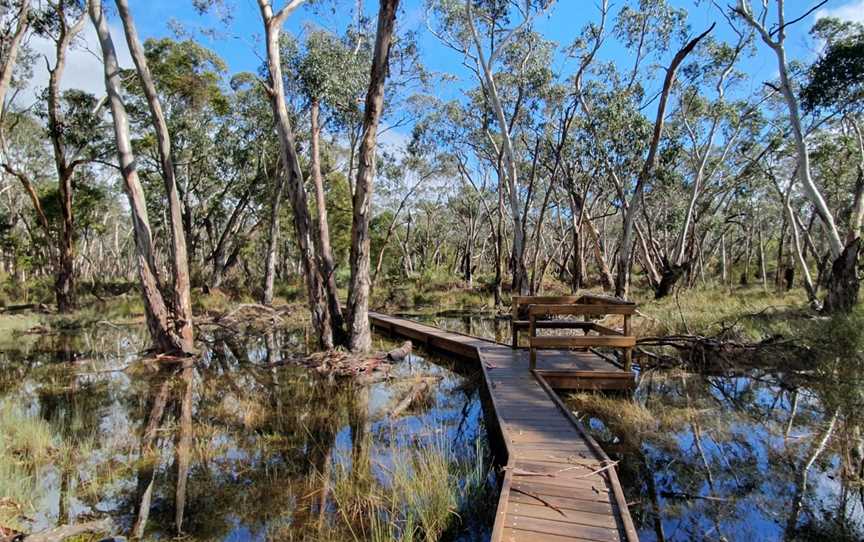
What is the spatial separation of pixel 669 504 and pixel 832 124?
2164cm

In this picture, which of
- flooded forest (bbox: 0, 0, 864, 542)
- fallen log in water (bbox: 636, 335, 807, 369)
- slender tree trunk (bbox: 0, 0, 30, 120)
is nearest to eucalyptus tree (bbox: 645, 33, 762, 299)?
flooded forest (bbox: 0, 0, 864, 542)

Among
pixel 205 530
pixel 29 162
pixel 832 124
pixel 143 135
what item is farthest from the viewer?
pixel 29 162

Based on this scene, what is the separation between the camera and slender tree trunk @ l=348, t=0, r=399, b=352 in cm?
931

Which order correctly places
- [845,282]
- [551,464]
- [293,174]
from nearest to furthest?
[551,464] < [293,174] < [845,282]

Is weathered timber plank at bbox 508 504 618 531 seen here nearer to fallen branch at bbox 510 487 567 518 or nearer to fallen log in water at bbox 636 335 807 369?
fallen branch at bbox 510 487 567 518

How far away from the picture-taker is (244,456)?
16.6 feet

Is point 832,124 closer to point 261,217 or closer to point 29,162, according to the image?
point 261,217

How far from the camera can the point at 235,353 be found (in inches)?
470

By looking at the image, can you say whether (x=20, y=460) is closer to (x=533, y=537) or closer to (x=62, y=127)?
(x=533, y=537)

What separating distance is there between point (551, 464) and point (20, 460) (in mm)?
5023

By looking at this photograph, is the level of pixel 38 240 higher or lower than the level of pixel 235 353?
higher

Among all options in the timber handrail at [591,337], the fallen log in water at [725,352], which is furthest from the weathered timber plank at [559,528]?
the fallen log in water at [725,352]

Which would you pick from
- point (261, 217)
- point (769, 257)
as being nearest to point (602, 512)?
point (261, 217)

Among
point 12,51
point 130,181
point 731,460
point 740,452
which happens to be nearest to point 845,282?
point 740,452
